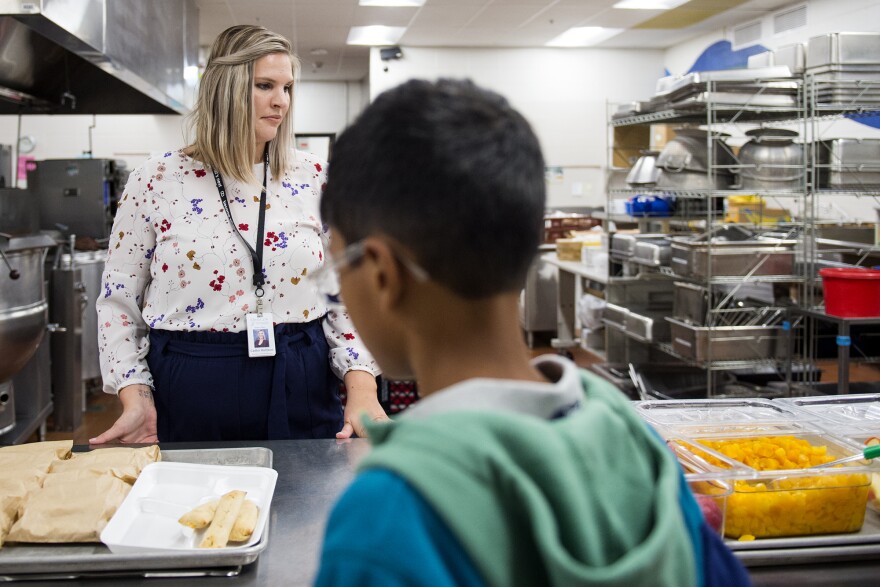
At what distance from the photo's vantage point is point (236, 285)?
5.89ft

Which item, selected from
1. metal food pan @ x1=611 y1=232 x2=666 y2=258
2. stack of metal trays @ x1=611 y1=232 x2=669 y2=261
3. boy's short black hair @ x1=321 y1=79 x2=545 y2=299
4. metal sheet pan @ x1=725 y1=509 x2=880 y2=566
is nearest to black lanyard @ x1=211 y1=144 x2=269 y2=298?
metal sheet pan @ x1=725 y1=509 x2=880 y2=566

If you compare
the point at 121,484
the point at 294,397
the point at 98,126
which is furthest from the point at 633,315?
the point at 98,126

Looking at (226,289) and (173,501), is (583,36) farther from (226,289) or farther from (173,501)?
(173,501)

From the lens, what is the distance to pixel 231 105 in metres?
1.84

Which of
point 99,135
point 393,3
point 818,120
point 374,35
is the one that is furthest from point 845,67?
point 99,135

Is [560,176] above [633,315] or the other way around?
above

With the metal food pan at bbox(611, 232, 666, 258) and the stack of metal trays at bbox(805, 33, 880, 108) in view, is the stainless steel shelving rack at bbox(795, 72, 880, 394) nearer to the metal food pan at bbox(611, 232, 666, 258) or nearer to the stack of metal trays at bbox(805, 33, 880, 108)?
the stack of metal trays at bbox(805, 33, 880, 108)

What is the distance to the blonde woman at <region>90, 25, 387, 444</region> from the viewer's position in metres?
1.78

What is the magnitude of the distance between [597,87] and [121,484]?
9668 millimetres

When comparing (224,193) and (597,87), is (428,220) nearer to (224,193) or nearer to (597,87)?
(224,193)

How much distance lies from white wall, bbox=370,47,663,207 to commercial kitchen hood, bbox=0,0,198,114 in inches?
180

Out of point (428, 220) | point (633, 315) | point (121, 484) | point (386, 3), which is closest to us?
point (428, 220)

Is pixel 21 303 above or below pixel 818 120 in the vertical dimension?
below

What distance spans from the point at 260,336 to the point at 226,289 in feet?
0.40
